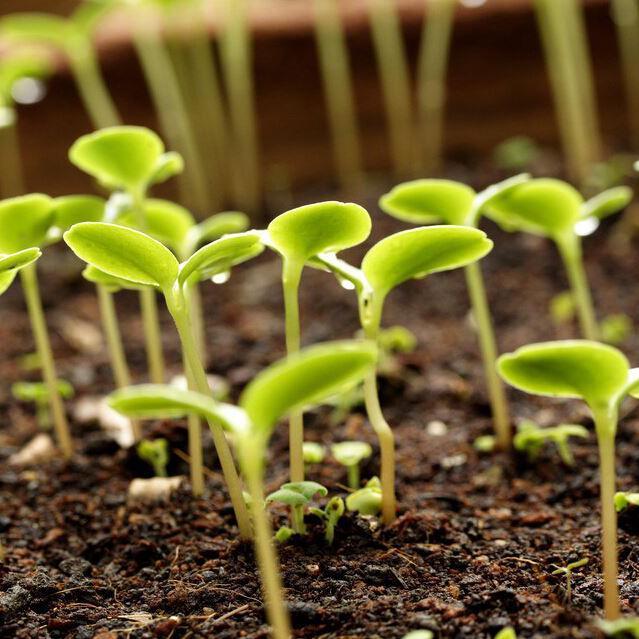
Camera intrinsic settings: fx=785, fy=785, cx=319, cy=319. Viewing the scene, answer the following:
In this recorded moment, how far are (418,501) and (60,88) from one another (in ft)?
6.65

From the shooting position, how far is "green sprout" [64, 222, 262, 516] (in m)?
0.72

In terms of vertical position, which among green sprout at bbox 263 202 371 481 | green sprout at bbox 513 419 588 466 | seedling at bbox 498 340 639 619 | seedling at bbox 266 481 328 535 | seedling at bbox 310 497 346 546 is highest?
green sprout at bbox 263 202 371 481

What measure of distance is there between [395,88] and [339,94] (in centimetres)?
17

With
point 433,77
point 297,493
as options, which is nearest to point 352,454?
point 297,493

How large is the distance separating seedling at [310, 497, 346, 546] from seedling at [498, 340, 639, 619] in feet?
0.87

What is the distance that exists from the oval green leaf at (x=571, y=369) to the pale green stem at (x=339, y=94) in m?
1.67

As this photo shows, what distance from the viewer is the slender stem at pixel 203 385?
31.0 inches

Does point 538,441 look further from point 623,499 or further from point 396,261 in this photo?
point 396,261

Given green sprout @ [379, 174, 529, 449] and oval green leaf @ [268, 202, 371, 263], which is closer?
oval green leaf @ [268, 202, 371, 263]

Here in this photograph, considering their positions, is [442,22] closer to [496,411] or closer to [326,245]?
[496,411]

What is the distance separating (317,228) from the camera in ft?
2.43

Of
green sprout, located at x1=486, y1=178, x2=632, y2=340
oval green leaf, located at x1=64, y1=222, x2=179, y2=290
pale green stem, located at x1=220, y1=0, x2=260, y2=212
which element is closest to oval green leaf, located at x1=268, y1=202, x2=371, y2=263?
oval green leaf, located at x1=64, y1=222, x2=179, y2=290

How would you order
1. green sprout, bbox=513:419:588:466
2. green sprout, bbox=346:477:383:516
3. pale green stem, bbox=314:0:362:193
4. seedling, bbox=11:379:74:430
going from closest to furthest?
green sprout, bbox=346:477:383:516, green sprout, bbox=513:419:588:466, seedling, bbox=11:379:74:430, pale green stem, bbox=314:0:362:193

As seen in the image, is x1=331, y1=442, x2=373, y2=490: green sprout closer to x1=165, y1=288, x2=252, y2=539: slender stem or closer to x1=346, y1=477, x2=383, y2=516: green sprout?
x1=346, y1=477, x2=383, y2=516: green sprout
